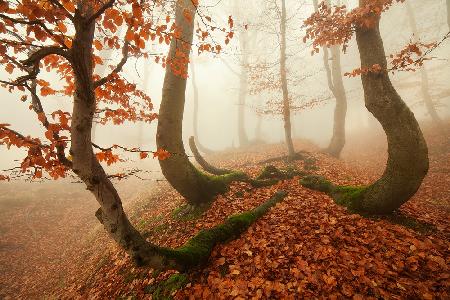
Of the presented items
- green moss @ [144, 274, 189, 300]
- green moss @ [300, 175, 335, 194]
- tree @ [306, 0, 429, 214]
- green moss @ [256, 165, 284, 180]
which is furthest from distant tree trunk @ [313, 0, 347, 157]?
green moss @ [144, 274, 189, 300]

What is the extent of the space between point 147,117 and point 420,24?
3298cm

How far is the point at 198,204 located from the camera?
320 inches

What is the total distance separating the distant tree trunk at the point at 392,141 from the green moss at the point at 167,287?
427cm

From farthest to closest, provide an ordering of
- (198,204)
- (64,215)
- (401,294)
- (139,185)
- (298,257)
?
(139,185) < (64,215) < (198,204) < (298,257) < (401,294)

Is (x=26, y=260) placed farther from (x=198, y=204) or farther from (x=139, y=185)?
(x=139, y=185)

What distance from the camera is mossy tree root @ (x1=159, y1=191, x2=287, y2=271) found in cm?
500

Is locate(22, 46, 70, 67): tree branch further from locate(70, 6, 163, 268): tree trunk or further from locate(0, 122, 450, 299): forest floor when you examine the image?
locate(0, 122, 450, 299): forest floor

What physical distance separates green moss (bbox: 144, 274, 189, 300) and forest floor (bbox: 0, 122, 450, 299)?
0.23ft

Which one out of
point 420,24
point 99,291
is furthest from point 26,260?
point 420,24

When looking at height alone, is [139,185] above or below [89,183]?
below

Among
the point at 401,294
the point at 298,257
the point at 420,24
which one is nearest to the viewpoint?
the point at 401,294

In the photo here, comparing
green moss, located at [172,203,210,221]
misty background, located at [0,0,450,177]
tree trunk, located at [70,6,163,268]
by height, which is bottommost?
green moss, located at [172,203,210,221]

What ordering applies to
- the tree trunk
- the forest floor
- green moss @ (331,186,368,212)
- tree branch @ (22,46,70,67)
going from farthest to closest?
green moss @ (331,186,368,212) → the forest floor → the tree trunk → tree branch @ (22,46,70,67)

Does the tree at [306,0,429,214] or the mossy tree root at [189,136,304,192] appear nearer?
the tree at [306,0,429,214]
